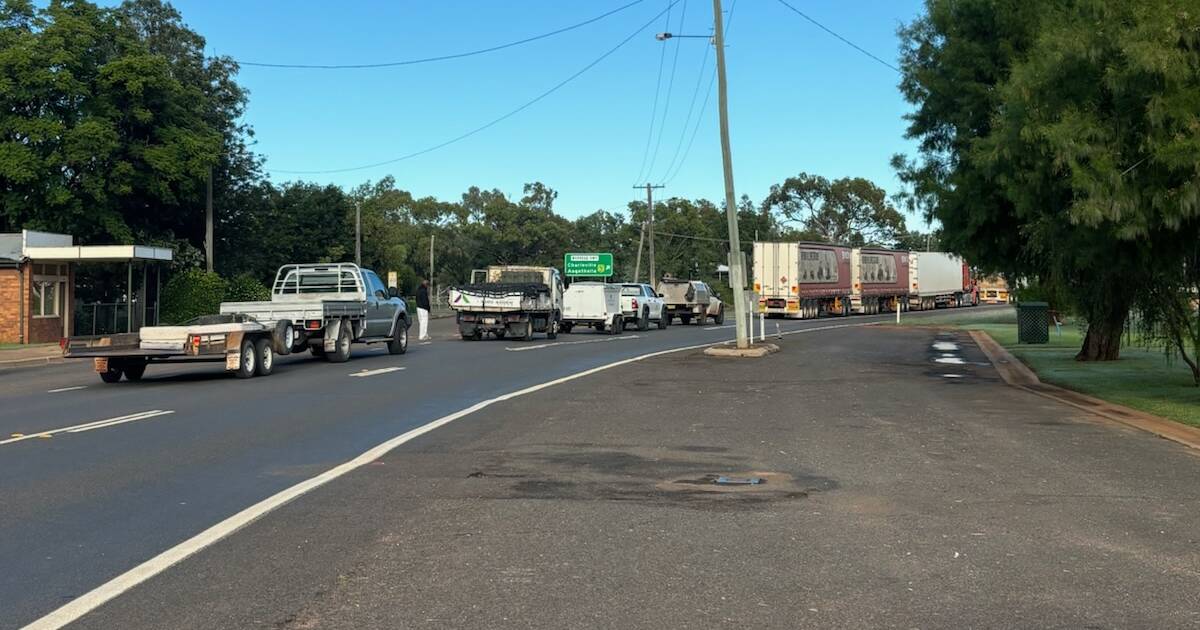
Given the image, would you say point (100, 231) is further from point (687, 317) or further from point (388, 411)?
point (388, 411)

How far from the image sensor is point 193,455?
33.4 feet

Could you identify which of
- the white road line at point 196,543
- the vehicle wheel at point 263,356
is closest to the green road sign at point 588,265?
the vehicle wheel at point 263,356

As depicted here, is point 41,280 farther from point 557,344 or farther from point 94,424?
point 94,424

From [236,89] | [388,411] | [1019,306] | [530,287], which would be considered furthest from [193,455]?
[236,89]

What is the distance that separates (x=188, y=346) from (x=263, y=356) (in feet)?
6.05

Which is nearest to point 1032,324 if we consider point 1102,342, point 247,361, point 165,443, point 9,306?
point 1102,342

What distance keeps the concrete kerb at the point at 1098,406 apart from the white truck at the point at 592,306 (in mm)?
17087

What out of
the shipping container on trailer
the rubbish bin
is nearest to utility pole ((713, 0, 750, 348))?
the rubbish bin

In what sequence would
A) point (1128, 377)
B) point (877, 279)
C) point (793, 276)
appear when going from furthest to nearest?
1. point (877, 279)
2. point (793, 276)
3. point (1128, 377)

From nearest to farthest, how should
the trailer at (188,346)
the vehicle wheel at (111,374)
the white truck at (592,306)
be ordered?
the trailer at (188,346) → the vehicle wheel at (111,374) → the white truck at (592,306)

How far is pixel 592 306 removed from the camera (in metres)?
39.6

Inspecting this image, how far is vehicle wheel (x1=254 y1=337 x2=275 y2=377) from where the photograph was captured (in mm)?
19594

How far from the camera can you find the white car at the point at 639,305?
42.0m

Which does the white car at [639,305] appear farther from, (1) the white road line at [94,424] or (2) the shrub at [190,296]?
(1) the white road line at [94,424]
